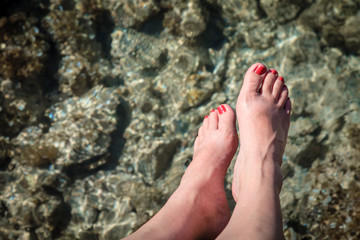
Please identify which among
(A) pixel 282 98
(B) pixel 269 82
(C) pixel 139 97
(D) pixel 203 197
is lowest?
(D) pixel 203 197

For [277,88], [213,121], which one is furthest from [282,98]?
[213,121]

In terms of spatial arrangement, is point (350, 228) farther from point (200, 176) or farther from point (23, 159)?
point (23, 159)

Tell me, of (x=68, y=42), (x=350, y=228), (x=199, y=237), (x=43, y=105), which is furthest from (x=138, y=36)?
(x=350, y=228)

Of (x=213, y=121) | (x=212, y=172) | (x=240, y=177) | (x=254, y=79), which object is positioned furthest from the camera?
(x=213, y=121)

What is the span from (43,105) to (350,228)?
405 centimetres

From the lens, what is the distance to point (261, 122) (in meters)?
2.89

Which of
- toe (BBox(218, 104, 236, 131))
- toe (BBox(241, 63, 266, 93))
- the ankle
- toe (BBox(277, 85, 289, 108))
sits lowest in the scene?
the ankle

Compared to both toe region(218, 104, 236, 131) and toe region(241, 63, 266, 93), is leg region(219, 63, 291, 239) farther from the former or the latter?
toe region(218, 104, 236, 131)

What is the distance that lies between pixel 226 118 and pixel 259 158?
28.2 inches

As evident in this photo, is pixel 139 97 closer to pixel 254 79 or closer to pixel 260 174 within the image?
pixel 254 79

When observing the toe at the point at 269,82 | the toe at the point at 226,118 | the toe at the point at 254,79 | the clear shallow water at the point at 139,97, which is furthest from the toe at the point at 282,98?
the clear shallow water at the point at 139,97

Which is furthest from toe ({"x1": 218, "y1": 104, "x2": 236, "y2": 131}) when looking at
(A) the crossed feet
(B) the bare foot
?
(B) the bare foot

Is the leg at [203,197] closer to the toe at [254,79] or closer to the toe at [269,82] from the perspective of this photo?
the toe at [254,79]

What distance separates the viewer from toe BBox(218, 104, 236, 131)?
3137mm
